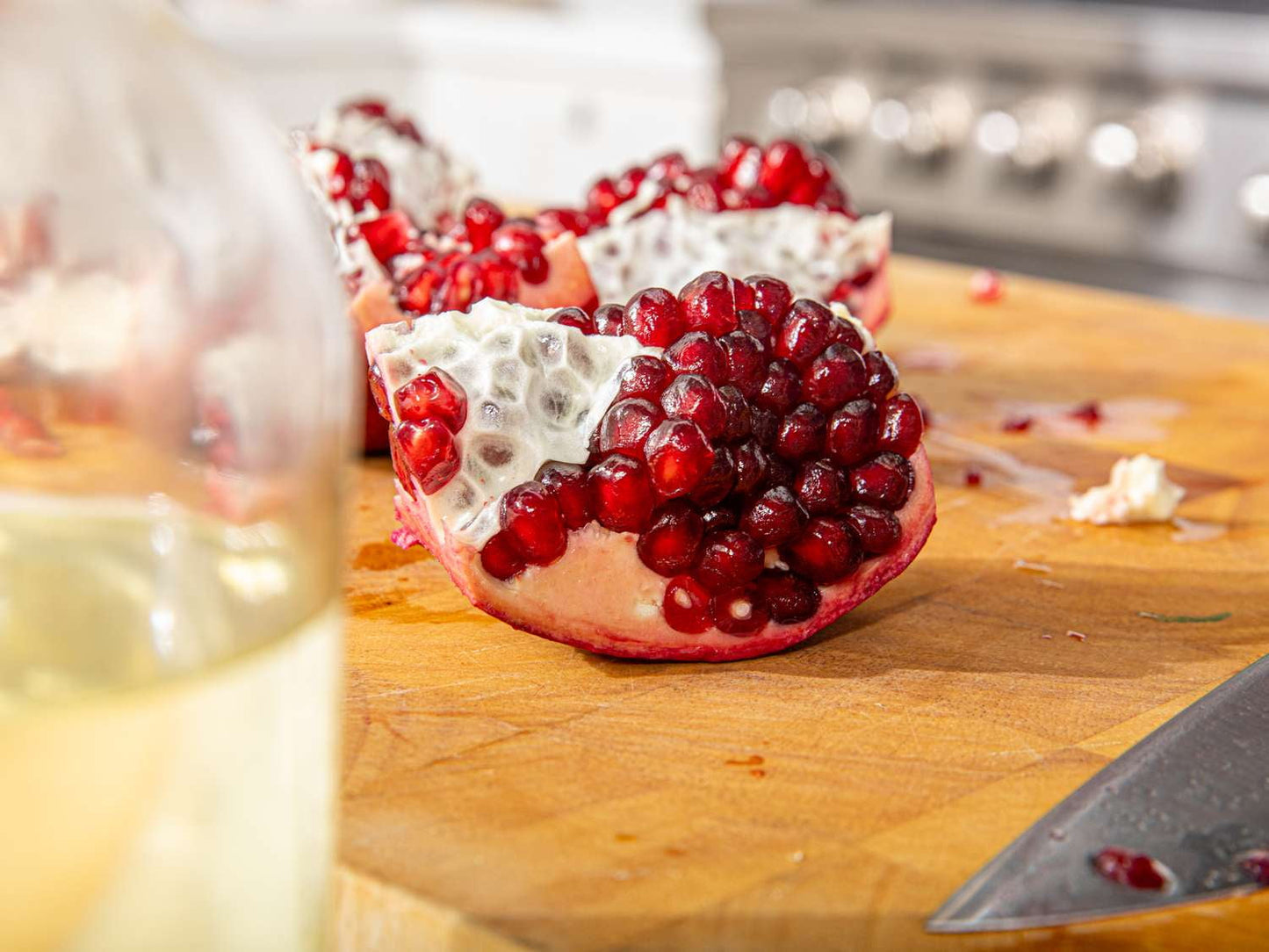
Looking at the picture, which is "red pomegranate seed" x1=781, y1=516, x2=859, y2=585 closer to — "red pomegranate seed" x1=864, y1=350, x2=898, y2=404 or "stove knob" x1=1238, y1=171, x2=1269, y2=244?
"red pomegranate seed" x1=864, y1=350, x2=898, y2=404

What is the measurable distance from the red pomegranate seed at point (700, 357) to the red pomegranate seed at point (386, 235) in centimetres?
45

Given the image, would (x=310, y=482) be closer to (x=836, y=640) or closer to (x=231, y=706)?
(x=231, y=706)

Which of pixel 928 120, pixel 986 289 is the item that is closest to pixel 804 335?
pixel 986 289

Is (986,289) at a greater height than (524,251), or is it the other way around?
(524,251)

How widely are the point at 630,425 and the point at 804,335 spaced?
4.9 inches

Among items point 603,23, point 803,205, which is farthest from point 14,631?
point 603,23

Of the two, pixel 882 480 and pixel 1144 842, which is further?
pixel 882 480

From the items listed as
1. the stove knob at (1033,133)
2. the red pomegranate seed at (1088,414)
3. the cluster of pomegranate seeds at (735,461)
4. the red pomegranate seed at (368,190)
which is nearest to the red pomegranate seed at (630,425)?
the cluster of pomegranate seeds at (735,461)

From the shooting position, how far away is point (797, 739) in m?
0.84

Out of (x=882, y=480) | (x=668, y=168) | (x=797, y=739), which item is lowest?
(x=797, y=739)

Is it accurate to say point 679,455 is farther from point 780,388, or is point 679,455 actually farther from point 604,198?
point 604,198

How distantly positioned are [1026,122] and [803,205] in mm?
1625

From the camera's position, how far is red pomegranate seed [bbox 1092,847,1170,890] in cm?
68

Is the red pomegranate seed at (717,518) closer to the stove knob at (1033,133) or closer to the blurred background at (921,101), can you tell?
the blurred background at (921,101)
